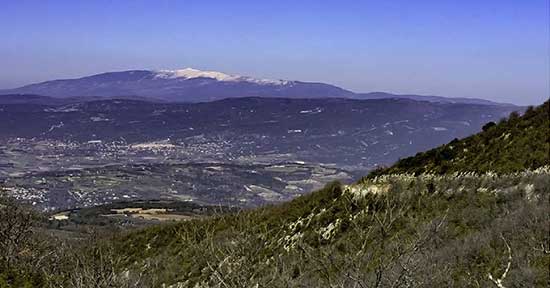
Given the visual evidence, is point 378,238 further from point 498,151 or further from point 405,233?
point 498,151

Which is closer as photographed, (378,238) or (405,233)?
(378,238)

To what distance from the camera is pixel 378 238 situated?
1989cm

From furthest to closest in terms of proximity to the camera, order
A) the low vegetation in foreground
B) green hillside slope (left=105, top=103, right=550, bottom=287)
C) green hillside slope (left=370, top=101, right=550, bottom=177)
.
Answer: green hillside slope (left=370, top=101, right=550, bottom=177) < the low vegetation in foreground < green hillside slope (left=105, top=103, right=550, bottom=287)

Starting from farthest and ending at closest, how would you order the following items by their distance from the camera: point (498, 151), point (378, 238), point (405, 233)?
point (498, 151) → point (405, 233) → point (378, 238)

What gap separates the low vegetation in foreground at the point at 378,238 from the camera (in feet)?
47.3

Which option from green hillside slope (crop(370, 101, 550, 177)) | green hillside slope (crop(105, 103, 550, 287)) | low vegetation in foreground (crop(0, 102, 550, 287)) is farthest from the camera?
green hillside slope (crop(370, 101, 550, 177))

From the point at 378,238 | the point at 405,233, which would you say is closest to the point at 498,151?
the point at 405,233

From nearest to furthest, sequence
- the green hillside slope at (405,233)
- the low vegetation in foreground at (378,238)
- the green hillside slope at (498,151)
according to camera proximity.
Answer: the green hillside slope at (405,233) < the low vegetation in foreground at (378,238) < the green hillside slope at (498,151)

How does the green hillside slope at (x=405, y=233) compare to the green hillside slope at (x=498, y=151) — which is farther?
the green hillside slope at (x=498, y=151)

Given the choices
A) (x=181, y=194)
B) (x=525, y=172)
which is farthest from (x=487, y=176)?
(x=181, y=194)

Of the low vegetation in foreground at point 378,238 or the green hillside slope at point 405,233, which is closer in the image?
the green hillside slope at point 405,233

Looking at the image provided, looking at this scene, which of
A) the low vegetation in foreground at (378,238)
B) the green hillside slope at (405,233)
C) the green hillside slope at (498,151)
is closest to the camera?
the green hillside slope at (405,233)

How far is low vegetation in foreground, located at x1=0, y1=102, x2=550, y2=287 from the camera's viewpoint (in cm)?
1442

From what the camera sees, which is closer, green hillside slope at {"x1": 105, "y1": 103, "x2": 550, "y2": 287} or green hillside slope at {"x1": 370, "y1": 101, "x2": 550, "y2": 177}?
green hillside slope at {"x1": 105, "y1": 103, "x2": 550, "y2": 287}
